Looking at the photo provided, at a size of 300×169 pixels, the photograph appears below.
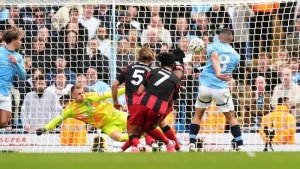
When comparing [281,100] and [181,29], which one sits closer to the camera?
[281,100]

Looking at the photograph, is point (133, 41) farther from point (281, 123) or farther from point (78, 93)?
point (281, 123)

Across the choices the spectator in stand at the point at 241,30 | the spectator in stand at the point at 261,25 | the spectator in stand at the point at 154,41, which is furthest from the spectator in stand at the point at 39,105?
the spectator in stand at the point at 261,25

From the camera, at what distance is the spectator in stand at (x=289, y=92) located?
1551cm

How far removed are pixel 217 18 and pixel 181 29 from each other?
0.69 meters

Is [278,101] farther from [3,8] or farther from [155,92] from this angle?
[3,8]

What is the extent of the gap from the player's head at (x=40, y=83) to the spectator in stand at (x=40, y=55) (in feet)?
0.93

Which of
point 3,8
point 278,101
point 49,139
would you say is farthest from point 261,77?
point 3,8

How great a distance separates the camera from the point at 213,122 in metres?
15.6

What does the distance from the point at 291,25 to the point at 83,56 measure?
382 cm

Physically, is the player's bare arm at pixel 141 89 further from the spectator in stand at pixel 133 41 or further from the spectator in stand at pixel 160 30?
the spectator in stand at pixel 160 30

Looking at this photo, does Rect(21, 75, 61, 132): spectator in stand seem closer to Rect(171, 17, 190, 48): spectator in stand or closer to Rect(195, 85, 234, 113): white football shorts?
Rect(171, 17, 190, 48): spectator in stand

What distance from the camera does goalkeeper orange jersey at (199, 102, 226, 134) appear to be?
1535 centimetres

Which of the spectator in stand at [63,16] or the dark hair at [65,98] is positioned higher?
the spectator in stand at [63,16]
